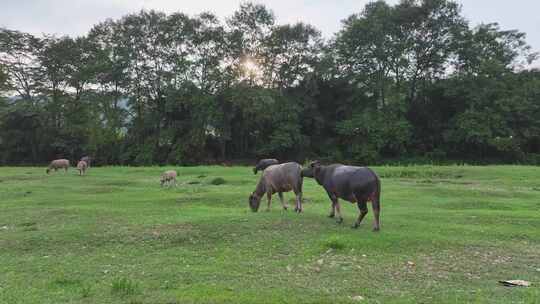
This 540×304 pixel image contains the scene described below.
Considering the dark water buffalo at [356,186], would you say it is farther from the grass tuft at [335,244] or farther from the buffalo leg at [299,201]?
the grass tuft at [335,244]

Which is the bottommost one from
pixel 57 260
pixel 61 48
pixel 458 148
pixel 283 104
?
pixel 57 260

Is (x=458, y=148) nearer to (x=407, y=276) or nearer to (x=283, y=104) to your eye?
(x=283, y=104)

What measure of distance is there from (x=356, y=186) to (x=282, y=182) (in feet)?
12.2

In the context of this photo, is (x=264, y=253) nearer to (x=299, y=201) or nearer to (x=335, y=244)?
(x=335, y=244)

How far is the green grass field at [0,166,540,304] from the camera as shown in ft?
25.4

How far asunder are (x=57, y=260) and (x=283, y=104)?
44591 mm

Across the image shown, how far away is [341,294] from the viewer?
7.62 meters

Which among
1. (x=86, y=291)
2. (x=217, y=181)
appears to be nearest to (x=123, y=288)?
(x=86, y=291)

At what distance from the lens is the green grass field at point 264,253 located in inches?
305

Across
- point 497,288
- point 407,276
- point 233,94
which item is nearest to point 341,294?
point 407,276

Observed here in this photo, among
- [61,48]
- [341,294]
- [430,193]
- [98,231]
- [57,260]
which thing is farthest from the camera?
[61,48]

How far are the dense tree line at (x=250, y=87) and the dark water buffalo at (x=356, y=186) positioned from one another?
38.9 meters

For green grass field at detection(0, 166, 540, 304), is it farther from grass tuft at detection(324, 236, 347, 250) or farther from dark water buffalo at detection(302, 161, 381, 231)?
dark water buffalo at detection(302, 161, 381, 231)

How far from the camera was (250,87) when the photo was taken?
176 ft
